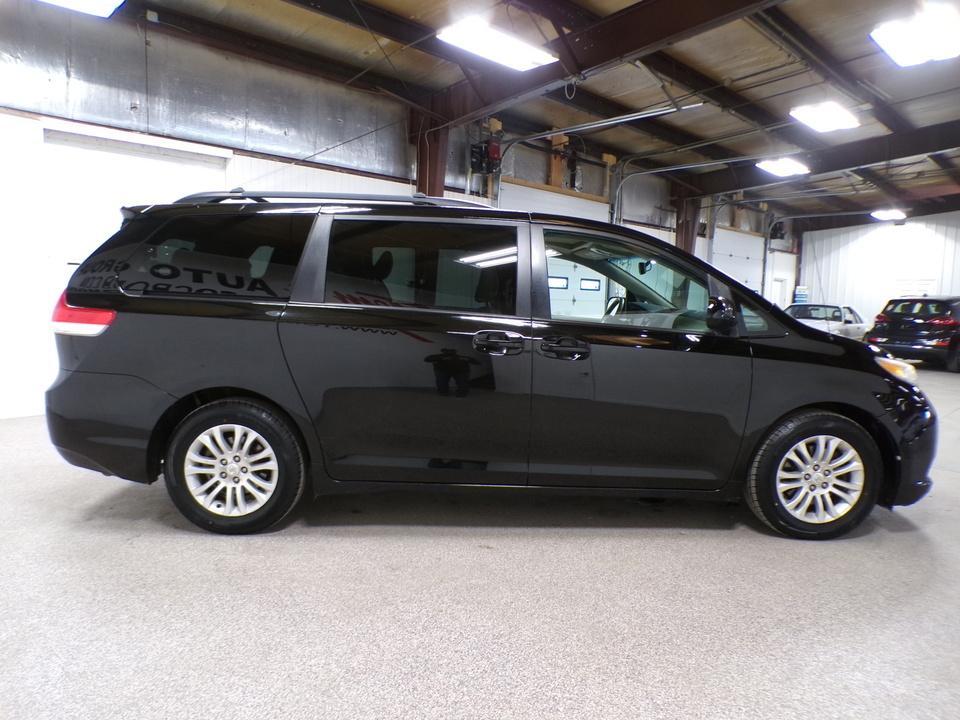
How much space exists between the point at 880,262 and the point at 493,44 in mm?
16024

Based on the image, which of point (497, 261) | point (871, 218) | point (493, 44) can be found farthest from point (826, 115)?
point (871, 218)

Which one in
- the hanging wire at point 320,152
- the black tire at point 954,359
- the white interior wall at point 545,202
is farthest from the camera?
the black tire at point 954,359

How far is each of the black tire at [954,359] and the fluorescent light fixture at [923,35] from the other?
584 centimetres

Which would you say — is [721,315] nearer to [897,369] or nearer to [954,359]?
[897,369]

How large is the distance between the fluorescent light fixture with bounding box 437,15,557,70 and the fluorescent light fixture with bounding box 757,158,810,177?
615 cm

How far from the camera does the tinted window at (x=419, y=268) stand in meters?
2.67

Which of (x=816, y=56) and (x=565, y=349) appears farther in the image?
(x=816, y=56)

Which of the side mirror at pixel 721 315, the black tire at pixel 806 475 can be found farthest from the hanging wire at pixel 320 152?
the black tire at pixel 806 475

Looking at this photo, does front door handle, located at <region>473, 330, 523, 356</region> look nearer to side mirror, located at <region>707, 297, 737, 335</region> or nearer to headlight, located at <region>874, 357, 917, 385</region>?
side mirror, located at <region>707, 297, 737, 335</region>

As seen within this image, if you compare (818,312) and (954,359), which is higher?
(818,312)

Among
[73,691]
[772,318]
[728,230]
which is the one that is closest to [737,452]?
[772,318]

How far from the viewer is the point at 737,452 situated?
2740 mm

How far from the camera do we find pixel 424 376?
263 cm

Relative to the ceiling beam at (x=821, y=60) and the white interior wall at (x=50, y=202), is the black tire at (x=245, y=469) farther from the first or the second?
the ceiling beam at (x=821, y=60)
